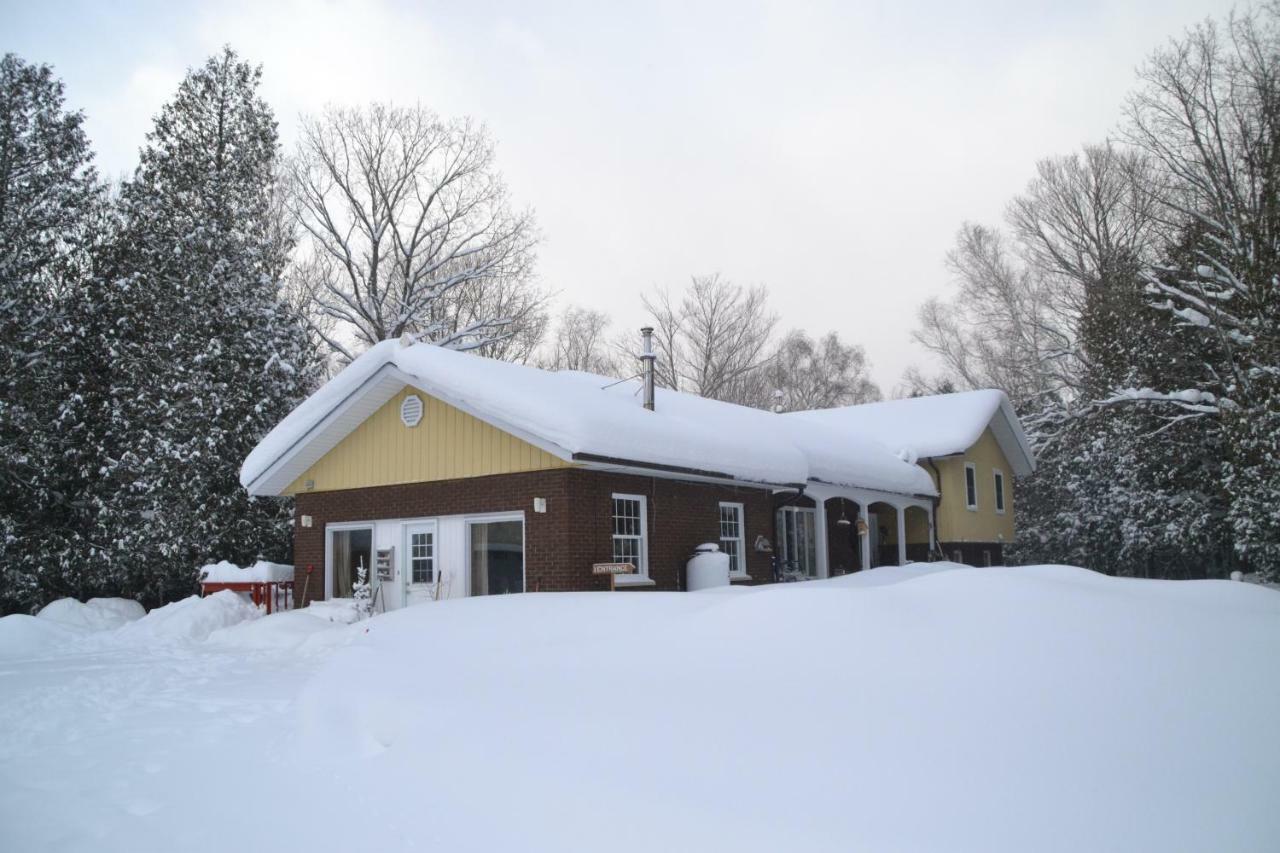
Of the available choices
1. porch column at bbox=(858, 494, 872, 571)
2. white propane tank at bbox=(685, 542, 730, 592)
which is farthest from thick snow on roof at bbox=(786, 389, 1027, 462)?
white propane tank at bbox=(685, 542, 730, 592)

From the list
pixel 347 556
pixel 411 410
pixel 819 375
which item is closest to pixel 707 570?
pixel 411 410

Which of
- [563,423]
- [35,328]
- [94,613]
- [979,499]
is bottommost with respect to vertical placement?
[94,613]

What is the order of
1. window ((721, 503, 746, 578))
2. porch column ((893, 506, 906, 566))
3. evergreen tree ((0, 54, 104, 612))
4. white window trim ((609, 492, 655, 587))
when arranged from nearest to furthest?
white window trim ((609, 492, 655, 587)), window ((721, 503, 746, 578)), evergreen tree ((0, 54, 104, 612)), porch column ((893, 506, 906, 566))

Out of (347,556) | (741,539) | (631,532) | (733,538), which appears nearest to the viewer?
(631,532)

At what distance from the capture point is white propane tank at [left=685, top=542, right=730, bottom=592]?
1491 cm

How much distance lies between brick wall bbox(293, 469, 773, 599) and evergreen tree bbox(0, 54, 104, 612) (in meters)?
7.07

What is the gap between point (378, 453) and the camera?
15.8 meters

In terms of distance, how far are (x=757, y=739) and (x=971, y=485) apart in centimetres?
2155

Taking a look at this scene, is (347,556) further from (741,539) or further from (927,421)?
(927,421)

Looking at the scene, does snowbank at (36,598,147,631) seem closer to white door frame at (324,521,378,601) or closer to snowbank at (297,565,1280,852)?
white door frame at (324,521,378,601)

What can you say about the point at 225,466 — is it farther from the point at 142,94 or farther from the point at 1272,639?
the point at 1272,639

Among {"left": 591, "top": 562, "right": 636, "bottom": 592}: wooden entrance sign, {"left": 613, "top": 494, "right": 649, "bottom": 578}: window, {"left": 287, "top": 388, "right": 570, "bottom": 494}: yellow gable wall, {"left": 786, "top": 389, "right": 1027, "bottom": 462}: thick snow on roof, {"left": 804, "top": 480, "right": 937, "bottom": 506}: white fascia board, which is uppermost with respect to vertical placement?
{"left": 786, "top": 389, "right": 1027, "bottom": 462}: thick snow on roof

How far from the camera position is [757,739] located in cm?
479

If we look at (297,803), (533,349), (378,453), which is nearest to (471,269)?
(533,349)
